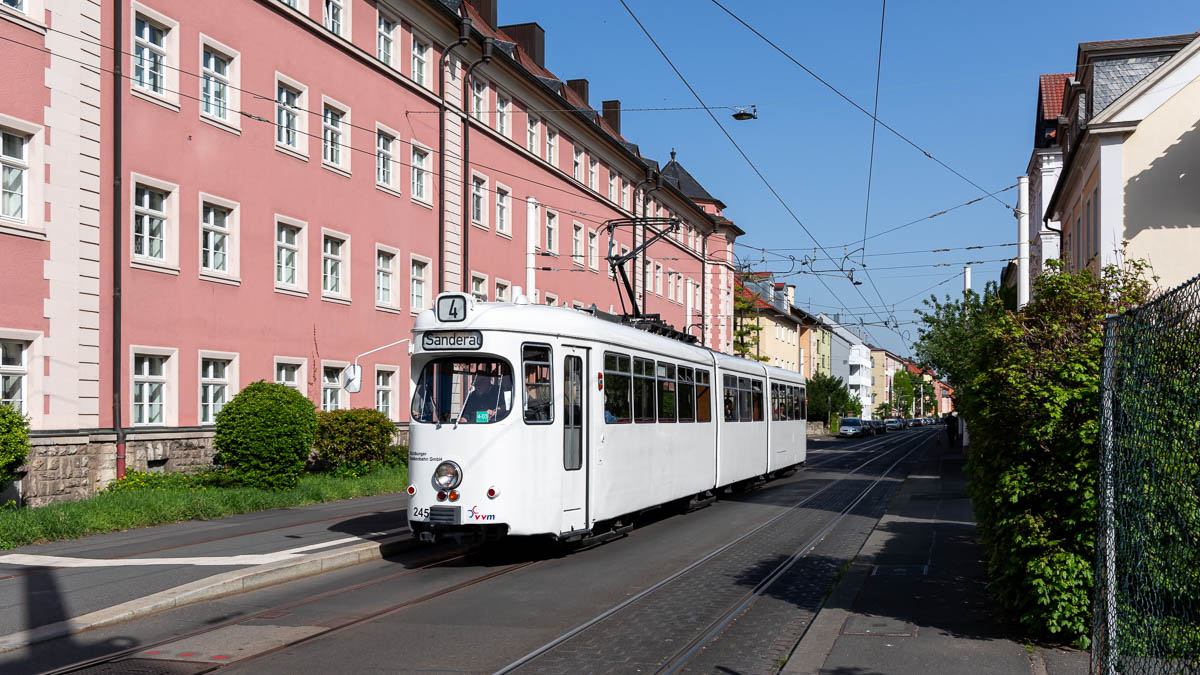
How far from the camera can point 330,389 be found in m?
25.9

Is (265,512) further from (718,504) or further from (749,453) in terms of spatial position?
(749,453)

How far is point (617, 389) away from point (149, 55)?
1222 centimetres

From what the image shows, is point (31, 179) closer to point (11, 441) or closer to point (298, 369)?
point (11, 441)

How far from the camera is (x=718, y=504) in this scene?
820 inches

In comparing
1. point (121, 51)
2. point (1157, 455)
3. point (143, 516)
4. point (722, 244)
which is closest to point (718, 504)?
point (143, 516)

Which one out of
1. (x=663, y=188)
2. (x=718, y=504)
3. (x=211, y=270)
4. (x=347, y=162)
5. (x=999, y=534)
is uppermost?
(x=663, y=188)

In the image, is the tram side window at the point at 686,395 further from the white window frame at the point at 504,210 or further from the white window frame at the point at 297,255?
the white window frame at the point at 504,210

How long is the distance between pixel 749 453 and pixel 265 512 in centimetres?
1007

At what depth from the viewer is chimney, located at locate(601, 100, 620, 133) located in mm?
53500

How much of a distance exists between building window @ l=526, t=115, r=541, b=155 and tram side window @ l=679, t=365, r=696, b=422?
21.2 metres

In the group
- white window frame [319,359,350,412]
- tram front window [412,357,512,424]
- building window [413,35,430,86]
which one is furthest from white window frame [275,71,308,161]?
tram front window [412,357,512,424]

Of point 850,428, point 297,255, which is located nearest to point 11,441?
point 297,255

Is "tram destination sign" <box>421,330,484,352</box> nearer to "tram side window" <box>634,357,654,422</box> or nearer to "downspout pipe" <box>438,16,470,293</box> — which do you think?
"tram side window" <box>634,357,654,422</box>

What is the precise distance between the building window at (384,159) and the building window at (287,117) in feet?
A: 11.3
